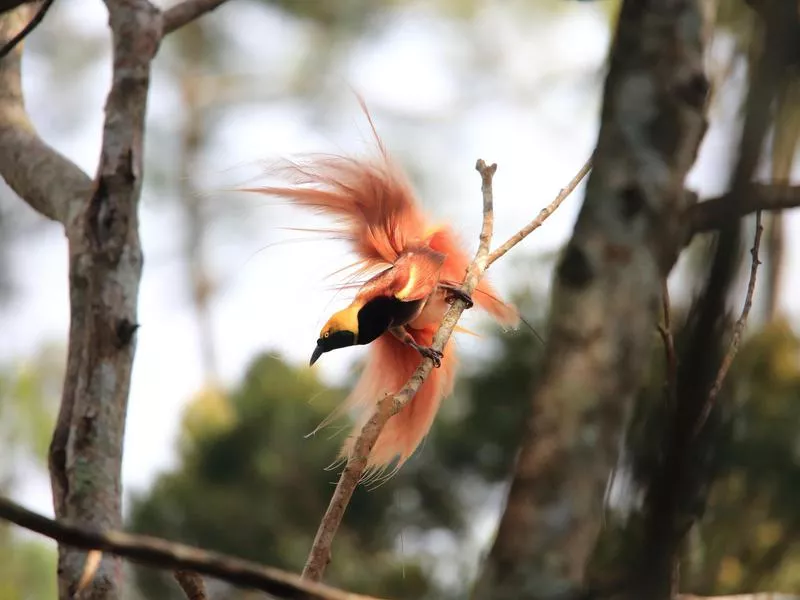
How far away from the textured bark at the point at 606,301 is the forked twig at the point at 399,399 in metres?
0.13

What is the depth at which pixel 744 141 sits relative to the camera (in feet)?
2.85

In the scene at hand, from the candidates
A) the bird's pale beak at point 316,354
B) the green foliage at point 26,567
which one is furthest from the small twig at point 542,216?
the green foliage at point 26,567

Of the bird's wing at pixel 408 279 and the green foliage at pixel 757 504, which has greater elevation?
the bird's wing at pixel 408 279

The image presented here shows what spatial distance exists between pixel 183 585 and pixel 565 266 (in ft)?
2.63

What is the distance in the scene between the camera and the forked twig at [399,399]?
1648 mm

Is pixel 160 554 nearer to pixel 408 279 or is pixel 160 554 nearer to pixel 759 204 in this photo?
pixel 759 204

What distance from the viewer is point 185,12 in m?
2.56

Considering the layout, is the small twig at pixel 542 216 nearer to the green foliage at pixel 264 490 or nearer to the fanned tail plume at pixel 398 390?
the fanned tail plume at pixel 398 390

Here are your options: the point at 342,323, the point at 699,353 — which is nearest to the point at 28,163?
the point at 342,323

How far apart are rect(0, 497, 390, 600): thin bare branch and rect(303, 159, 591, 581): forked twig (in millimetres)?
527

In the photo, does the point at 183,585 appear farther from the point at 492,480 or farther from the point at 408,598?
the point at 492,480

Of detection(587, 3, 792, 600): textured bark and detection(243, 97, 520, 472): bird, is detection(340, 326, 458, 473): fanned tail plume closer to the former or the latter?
detection(243, 97, 520, 472): bird

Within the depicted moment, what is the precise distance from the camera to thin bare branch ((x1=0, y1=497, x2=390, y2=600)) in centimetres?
103

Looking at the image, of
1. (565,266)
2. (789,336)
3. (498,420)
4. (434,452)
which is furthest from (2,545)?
(565,266)
